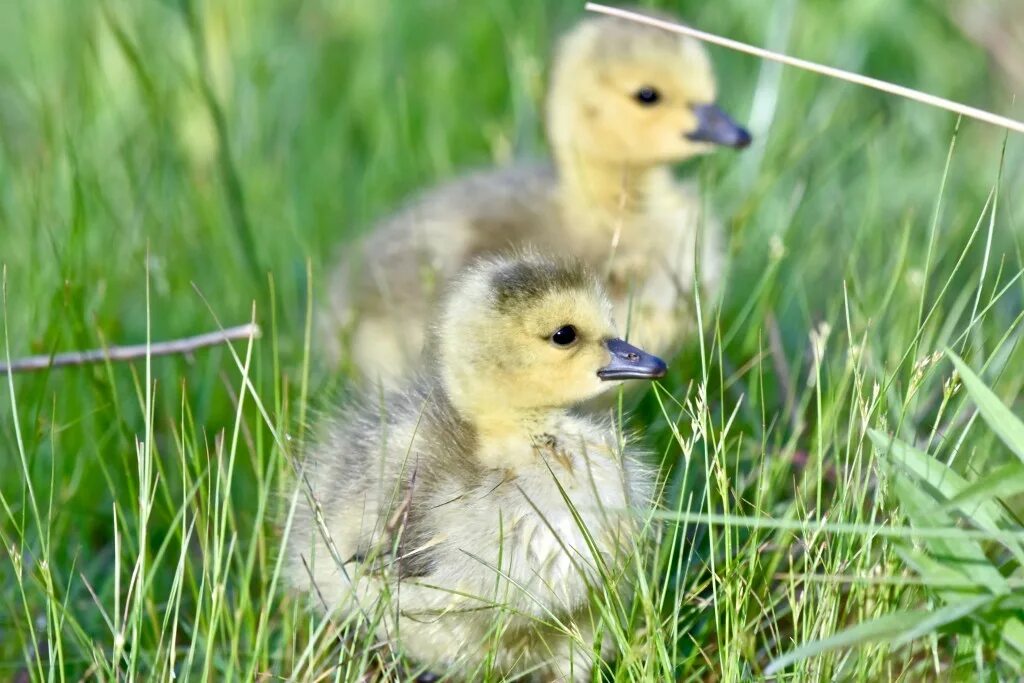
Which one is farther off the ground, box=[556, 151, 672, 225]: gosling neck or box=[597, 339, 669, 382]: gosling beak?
box=[556, 151, 672, 225]: gosling neck

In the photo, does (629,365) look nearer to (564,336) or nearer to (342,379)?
(564,336)

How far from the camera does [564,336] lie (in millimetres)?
2311

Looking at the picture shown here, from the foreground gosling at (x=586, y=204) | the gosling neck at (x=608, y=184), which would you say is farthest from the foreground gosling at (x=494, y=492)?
the gosling neck at (x=608, y=184)

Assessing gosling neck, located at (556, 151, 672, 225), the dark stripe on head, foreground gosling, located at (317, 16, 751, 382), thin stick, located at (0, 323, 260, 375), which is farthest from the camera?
gosling neck, located at (556, 151, 672, 225)

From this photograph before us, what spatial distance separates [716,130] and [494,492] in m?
1.53

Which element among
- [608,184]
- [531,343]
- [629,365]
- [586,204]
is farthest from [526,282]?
[608,184]

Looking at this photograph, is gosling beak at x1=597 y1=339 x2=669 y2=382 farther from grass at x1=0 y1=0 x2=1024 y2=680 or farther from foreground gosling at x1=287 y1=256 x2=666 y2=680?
grass at x1=0 y1=0 x2=1024 y2=680

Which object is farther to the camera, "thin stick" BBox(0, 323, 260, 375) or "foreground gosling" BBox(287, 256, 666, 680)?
"thin stick" BBox(0, 323, 260, 375)

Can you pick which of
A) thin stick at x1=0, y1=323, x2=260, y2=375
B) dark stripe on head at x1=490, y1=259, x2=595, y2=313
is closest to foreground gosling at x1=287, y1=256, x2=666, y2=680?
dark stripe on head at x1=490, y1=259, x2=595, y2=313

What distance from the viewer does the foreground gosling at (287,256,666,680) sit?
2123 millimetres

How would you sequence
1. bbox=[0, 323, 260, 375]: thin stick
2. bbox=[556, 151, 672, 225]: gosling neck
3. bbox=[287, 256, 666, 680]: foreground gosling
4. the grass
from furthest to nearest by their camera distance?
A: bbox=[556, 151, 672, 225]: gosling neck
bbox=[0, 323, 260, 375]: thin stick
bbox=[287, 256, 666, 680]: foreground gosling
the grass

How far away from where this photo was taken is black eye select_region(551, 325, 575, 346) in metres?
2.30

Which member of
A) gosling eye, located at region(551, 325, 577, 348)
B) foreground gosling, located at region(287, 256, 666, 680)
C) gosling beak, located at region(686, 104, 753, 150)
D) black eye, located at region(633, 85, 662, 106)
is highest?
black eye, located at region(633, 85, 662, 106)

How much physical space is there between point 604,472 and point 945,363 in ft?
4.04
